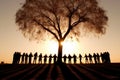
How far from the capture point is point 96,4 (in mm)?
34719

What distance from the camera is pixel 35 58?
31.4 meters

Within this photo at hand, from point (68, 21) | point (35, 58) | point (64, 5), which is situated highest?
point (64, 5)

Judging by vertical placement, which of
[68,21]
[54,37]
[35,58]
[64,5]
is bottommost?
[35,58]

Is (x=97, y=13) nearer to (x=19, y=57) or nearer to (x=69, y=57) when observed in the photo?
(x=69, y=57)

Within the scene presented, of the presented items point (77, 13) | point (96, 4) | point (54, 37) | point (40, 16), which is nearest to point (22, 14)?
point (40, 16)

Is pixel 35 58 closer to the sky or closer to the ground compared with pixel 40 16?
closer to the ground

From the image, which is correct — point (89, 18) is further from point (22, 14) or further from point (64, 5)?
point (22, 14)

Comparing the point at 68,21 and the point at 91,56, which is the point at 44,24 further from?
the point at 91,56

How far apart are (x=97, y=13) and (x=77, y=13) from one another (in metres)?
3.00

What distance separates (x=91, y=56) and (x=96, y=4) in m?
8.15

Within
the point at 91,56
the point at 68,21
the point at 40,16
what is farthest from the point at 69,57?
the point at 40,16

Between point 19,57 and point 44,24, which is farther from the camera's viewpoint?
point 44,24

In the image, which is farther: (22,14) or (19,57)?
(22,14)

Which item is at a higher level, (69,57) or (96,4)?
(96,4)
